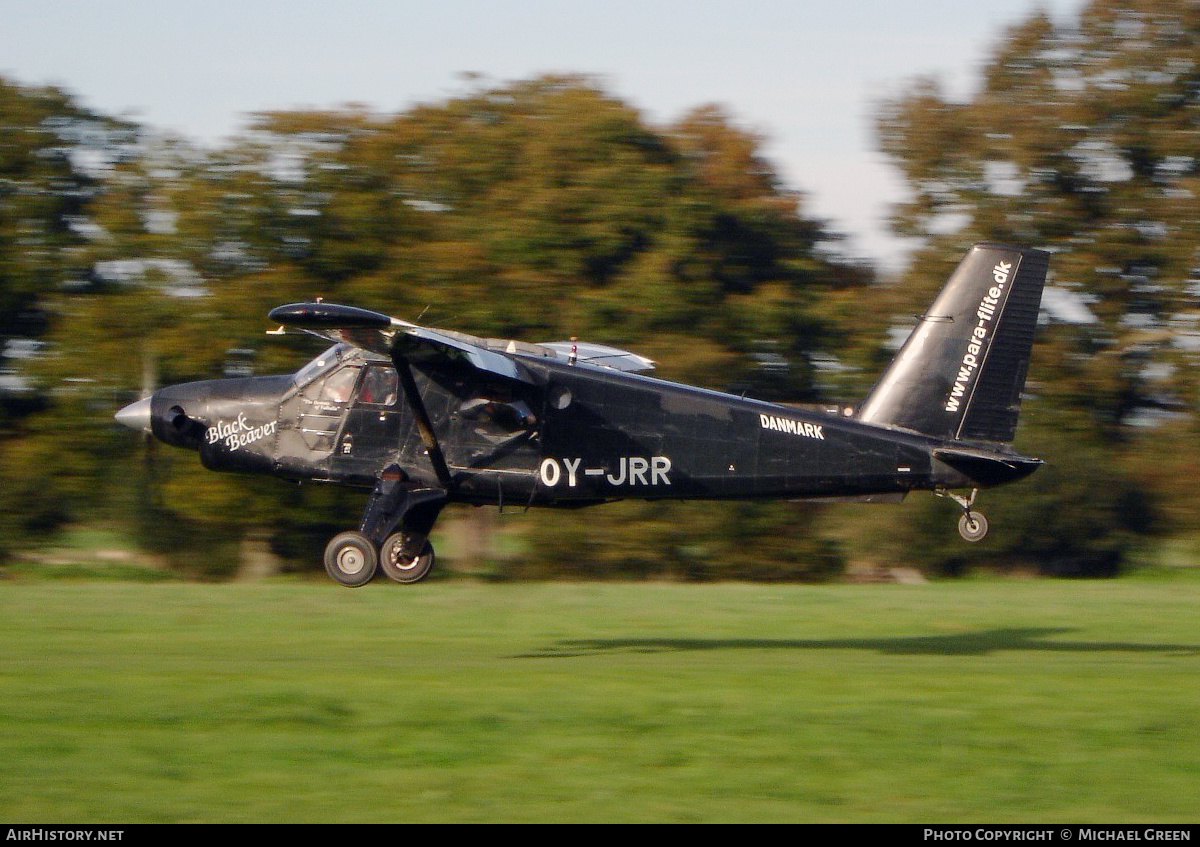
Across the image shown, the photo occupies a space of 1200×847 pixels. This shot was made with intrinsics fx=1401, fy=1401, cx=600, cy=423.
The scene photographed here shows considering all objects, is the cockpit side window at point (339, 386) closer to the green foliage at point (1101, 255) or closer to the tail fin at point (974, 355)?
the tail fin at point (974, 355)

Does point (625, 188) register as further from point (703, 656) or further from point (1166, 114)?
point (703, 656)

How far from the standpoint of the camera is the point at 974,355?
1452 centimetres

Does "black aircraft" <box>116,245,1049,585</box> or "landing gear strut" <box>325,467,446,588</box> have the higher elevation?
"black aircraft" <box>116,245,1049,585</box>

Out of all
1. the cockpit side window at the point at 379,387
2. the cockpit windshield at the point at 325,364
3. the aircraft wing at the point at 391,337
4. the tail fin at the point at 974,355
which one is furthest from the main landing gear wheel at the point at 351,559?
the tail fin at the point at 974,355

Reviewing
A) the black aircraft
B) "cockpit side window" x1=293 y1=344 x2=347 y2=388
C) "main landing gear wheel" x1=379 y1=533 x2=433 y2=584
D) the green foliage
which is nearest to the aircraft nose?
the black aircraft

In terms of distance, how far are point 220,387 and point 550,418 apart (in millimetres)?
3752

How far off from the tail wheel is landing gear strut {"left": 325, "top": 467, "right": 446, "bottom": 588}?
5461mm

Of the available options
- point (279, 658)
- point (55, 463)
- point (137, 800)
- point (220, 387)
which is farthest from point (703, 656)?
point (55, 463)

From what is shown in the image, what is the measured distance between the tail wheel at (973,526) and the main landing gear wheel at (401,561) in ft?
18.3

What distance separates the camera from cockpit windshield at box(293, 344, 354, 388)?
1490cm

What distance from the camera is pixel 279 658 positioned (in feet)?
49.5

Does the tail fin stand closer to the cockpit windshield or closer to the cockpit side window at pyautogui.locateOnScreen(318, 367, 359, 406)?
the cockpit side window at pyautogui.locateOnScreen(318, 367, 359, 406)

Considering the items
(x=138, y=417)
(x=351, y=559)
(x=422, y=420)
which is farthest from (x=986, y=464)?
(x=138, y=417)

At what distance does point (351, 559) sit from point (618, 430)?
308 centimetres
